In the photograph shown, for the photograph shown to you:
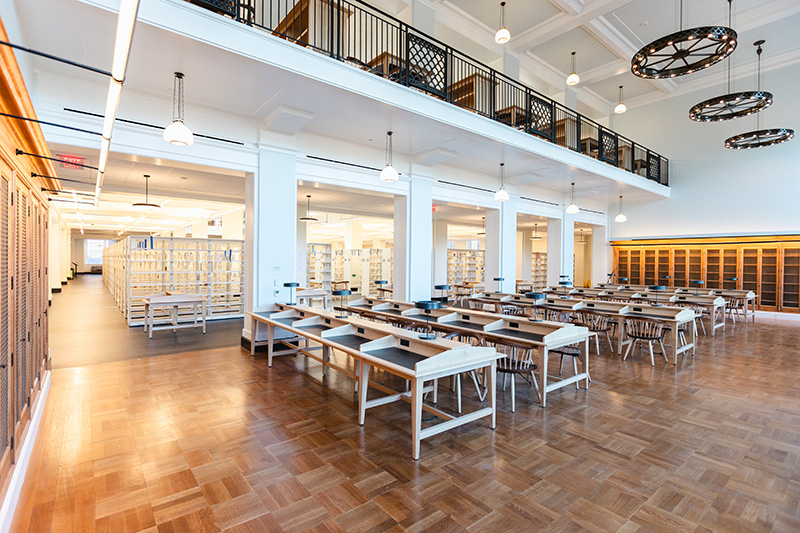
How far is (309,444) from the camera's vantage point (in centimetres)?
299

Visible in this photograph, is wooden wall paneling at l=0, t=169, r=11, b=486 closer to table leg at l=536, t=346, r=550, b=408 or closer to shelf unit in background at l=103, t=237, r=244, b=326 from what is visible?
table leg at l=536, t=346, r=550, b=408

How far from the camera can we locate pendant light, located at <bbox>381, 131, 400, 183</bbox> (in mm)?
5609

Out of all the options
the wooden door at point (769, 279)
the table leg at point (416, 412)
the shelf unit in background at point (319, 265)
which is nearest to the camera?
the table leg at point (416, 412)

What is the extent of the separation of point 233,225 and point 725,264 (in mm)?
16397

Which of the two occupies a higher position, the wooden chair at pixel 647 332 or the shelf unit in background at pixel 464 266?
the shelf unit in background at pixel 464 266

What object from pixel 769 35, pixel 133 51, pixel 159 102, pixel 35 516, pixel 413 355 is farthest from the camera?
pixel 769 35

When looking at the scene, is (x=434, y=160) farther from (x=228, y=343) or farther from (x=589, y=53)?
(x=589, y=53)

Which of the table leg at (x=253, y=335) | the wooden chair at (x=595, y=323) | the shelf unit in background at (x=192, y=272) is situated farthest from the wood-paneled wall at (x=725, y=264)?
the shelf unit in background at (x=192, y=272)

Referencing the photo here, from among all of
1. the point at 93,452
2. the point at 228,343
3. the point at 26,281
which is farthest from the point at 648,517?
the point at 228,343

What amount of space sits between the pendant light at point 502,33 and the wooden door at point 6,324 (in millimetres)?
7183

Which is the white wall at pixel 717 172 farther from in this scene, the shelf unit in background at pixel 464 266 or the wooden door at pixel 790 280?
Result: the shelf unit in background at pixel 464 266

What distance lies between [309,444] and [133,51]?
431 centimetres

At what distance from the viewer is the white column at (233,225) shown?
13.8m

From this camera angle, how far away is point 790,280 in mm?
10430
